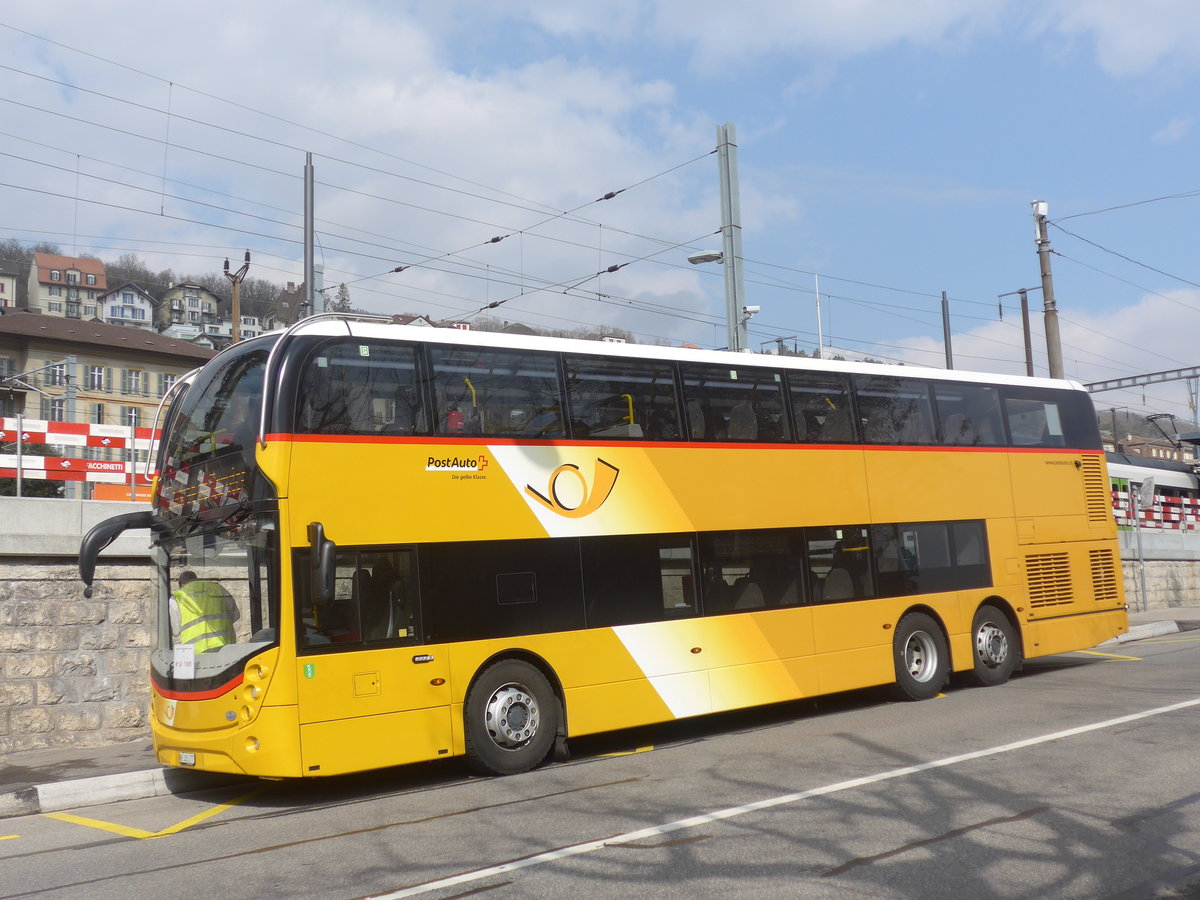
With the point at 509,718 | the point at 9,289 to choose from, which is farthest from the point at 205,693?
the point at 9,289

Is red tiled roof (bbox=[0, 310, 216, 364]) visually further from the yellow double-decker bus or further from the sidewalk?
the yellow double-decker bus

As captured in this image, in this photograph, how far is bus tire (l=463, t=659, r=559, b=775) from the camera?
976 cm

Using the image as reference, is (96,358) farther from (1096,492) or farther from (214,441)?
(214,441)

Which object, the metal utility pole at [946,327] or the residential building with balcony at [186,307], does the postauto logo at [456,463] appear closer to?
the metal utility pole at [946,327]

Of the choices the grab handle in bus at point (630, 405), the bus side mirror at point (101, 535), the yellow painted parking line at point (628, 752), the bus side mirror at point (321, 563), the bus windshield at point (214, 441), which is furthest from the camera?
the grab handle in bus at point (630, 405)

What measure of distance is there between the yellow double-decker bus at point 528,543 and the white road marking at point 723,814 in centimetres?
287

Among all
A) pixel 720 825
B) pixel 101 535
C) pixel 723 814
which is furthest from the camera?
pixel 101 535

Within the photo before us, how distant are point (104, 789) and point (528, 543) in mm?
4198

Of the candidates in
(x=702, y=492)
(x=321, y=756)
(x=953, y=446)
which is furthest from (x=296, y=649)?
(x=953, y=446)

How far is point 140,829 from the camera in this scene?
8.21 m

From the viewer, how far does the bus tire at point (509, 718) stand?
976cm

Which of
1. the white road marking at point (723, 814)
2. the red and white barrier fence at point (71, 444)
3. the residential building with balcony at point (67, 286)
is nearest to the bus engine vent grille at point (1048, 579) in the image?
the white road marking at point (723, 814)

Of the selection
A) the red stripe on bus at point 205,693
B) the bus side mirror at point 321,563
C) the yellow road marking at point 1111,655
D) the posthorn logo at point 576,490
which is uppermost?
the posthorn logo at point 576,490

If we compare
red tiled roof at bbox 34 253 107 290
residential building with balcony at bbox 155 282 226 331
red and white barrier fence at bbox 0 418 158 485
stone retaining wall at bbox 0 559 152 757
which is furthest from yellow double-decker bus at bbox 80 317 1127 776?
red tiled roof at bbox 34 253 107 290
